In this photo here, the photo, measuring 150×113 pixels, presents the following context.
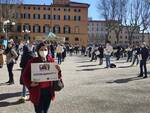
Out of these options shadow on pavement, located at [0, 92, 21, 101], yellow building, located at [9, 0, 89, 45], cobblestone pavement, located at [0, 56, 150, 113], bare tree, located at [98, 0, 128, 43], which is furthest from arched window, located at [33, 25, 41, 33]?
shadow on pavement, located at [0, 92, 21, 101]

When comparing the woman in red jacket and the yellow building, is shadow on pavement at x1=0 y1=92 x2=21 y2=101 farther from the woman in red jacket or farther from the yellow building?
the yellow building

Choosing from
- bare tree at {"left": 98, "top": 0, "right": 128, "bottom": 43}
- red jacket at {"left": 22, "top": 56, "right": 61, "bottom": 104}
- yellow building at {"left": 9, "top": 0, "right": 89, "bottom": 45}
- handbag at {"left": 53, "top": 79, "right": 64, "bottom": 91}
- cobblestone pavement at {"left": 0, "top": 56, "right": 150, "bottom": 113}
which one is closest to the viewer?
red jacket at {"left": 22, "top": 56, "right": 61, "bottom": 104}

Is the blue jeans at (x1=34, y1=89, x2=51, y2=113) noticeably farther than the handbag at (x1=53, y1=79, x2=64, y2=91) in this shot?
No

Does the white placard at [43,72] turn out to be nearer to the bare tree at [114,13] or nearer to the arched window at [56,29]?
the bare tree at [114,13]

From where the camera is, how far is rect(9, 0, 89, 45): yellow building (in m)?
134

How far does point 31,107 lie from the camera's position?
1220cm

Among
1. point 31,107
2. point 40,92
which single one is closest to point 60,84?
point 40,92

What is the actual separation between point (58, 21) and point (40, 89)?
128 meters

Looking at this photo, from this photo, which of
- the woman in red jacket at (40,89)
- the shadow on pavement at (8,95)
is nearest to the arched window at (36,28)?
the shadow on pavement at (8,95)

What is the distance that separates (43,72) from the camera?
849cm

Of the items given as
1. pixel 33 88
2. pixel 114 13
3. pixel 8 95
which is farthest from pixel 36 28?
pixel 33 88

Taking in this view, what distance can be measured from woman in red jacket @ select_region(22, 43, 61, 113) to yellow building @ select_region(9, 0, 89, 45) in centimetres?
12492

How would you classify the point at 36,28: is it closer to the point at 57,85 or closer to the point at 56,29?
Result: the point at 56,29

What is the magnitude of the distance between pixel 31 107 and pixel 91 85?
604cm
